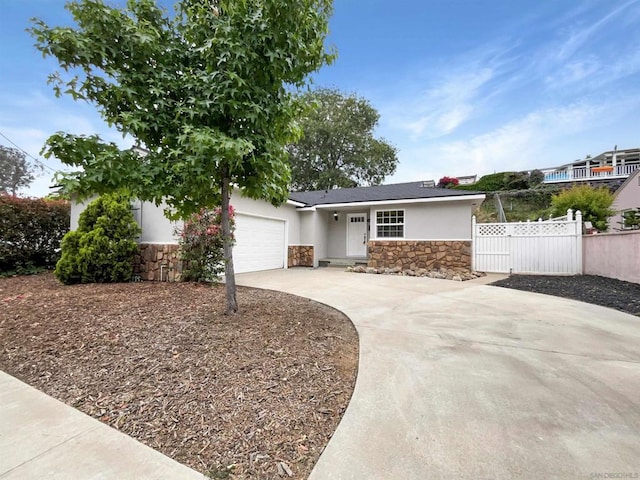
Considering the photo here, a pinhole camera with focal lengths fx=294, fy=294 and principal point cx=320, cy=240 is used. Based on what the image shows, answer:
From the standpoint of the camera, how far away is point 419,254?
38.1ft

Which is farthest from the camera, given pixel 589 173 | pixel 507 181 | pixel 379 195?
pixel 589 173

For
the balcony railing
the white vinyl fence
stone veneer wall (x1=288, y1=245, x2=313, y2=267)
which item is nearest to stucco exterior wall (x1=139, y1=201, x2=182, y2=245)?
stone veneer wall (x1=288, y1=245, x2=313, y2=267)

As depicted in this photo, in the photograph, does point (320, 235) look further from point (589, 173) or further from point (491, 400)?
point (589, 173)

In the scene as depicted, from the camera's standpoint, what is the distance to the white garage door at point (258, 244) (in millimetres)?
9836

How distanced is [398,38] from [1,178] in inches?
1485

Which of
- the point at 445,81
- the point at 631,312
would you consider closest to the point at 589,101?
the point at 445,81

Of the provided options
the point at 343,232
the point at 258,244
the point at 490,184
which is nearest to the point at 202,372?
the point at 258,244

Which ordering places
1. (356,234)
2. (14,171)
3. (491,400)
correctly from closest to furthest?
(491,400) < (356,234) < (14,171)

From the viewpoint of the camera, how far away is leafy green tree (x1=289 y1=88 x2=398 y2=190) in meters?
26.0

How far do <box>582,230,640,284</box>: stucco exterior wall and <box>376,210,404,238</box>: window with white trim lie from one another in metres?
5.80

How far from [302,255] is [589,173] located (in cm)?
2346

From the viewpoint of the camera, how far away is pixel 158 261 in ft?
27.9

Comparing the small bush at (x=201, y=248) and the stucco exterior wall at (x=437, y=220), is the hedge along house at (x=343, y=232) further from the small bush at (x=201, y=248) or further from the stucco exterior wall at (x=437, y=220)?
the small bush at (x=201, y=248)

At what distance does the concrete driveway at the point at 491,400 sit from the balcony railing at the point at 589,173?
22.1m
